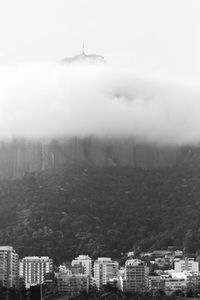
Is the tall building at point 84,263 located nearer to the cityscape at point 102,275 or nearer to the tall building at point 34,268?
the cityscape at point 102,275

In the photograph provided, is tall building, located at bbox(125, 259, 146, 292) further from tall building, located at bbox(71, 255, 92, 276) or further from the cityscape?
tall building, located at bbox(71, 255, 92, 276)

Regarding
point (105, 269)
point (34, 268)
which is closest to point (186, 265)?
point (105, 269)

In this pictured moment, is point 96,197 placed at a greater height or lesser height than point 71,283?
greater

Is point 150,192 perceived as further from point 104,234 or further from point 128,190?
point 104,234

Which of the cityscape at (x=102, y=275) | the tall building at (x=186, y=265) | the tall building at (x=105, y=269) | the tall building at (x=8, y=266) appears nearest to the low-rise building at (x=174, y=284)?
the cityscape at (x=102, y=275)

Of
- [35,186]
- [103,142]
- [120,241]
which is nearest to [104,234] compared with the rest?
[120,241]

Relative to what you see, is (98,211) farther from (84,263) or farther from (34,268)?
(34,268)
